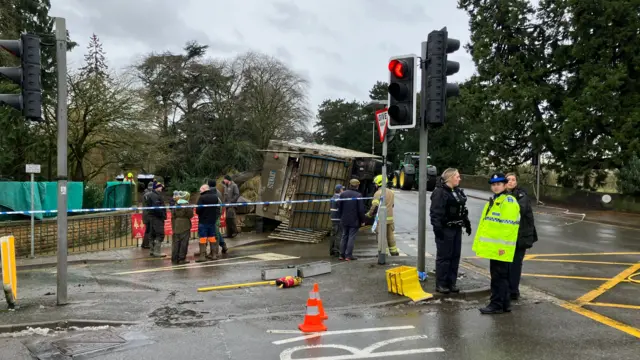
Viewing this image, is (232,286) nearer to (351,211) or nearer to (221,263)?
(221,263)

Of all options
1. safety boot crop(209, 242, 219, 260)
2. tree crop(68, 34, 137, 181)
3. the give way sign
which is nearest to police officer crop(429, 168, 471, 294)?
the give way sign

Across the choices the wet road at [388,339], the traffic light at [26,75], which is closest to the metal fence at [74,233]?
the traffic light at [26,75]

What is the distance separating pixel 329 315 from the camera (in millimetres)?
A: 6703

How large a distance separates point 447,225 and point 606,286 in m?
3.09

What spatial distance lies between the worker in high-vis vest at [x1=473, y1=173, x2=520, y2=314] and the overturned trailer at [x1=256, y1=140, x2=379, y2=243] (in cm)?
716

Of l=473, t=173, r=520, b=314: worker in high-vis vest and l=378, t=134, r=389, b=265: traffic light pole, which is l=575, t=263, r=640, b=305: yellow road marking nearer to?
l=473, t=173, r=520, b=314: worker in high-vis vest

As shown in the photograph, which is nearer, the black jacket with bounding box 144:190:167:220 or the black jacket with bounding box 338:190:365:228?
the black jacket with bounding box 338:190:365:228

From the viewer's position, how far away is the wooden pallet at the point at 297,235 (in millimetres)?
13531

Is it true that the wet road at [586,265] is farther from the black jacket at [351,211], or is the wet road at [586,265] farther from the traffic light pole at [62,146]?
the traffic light pole at [62,146]

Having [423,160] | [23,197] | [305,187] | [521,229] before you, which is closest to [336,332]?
[521,229]

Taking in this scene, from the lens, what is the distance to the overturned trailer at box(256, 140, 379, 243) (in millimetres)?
14047

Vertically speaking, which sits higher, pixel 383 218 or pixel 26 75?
pixel 26 75

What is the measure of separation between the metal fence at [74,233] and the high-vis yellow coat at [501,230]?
35.8 ft

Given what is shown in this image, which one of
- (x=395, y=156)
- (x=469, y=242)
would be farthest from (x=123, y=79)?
(x=395, y=156)
